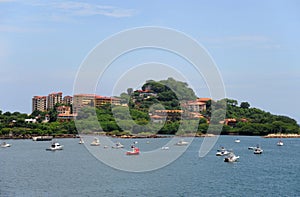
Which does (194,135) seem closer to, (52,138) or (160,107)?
(160,107)

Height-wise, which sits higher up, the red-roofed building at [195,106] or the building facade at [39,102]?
the building facade at [39,102]

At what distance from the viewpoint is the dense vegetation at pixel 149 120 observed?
78.9 m

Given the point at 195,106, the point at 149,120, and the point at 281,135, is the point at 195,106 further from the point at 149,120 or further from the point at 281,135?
the point at 281,135

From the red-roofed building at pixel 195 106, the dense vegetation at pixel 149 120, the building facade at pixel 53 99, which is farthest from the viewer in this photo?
the building facade at pixel 53 99

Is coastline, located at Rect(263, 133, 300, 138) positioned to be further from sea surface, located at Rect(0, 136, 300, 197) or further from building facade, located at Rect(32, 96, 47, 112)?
building facade, located at Rect(32, 96, 47, 112)

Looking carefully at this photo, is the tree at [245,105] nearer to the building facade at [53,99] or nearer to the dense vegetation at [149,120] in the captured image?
the dense vegetation at [149,120]

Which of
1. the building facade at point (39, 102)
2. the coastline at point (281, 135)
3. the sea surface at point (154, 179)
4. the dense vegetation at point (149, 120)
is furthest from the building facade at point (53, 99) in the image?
the sea surface at point (154, 179)

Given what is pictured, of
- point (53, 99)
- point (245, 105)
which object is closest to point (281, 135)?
point (245, 105)

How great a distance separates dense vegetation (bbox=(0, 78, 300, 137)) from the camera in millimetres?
78875

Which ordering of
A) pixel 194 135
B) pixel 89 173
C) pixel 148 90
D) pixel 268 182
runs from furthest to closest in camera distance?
pixel 148 90
pixel 194 135
pixel 89 173
pixel 268 182

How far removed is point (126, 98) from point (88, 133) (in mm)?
7862

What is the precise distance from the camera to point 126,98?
75938 millimetres

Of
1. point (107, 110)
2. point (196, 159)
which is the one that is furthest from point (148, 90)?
point (196, 159)

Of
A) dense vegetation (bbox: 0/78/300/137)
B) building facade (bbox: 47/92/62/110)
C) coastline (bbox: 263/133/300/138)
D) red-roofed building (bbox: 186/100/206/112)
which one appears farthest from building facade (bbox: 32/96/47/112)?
coastline (bbox: 263/133/300/138)
